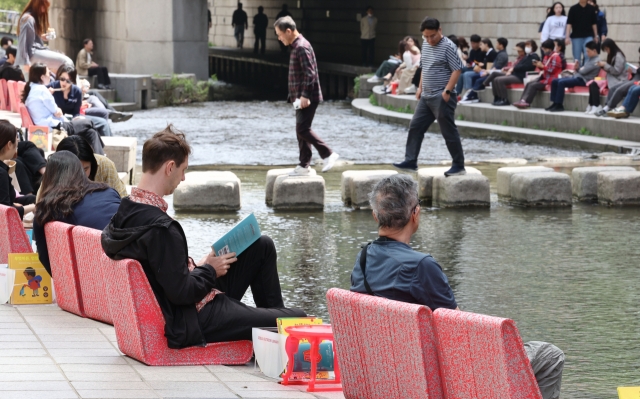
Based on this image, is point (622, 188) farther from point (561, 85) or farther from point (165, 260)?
point (561, 85)

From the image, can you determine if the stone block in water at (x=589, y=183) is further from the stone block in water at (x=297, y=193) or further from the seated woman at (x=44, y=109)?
the seated woman at (x=44, y=109)

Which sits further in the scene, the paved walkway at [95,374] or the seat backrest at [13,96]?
the seat backrest at [13,96]

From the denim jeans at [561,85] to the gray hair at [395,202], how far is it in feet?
52.2

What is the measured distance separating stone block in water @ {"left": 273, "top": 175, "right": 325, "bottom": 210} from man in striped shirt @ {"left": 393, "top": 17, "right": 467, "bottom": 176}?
1.11 meters

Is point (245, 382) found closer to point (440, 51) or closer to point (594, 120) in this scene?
point (440, 51)

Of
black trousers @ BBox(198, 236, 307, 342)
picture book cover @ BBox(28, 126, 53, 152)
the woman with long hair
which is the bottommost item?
black trousers @ BBox(198, 236, 307, 342)

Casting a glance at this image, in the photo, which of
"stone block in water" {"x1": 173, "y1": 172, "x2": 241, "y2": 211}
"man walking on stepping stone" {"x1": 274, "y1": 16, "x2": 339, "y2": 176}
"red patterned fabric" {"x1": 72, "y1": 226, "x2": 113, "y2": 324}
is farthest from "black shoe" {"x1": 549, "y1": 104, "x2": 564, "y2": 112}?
"red patterned fabric" {"x1": 72, "y1": 226, "x2": 113, "y2": 324}

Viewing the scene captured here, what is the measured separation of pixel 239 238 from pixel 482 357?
6.30 feet

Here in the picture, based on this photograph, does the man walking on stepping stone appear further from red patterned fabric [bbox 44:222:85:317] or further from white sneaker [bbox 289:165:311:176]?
red patterned fabric [bbox 44:222:85:317]

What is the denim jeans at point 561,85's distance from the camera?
19.9 m

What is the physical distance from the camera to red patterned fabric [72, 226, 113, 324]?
610 cm

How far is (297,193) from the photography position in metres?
11.7

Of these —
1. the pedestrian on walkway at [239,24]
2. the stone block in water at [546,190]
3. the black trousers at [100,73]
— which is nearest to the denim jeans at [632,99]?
the stone block in water at [546,190]

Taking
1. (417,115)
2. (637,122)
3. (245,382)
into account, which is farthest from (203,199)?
(637,122)
